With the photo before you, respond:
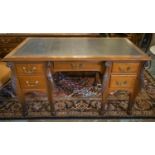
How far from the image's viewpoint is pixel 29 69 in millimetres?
1266

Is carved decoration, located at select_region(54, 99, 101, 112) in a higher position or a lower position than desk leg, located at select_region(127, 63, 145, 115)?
lower

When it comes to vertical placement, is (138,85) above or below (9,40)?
below

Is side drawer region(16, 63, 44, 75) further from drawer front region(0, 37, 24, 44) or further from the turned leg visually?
drawer front region(0, 37, 24, 44)

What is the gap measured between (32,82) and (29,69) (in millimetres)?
129

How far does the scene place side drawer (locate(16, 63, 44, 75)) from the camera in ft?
4.09

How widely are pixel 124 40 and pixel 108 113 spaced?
750 millimetres

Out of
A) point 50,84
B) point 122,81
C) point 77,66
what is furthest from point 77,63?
point 122,81

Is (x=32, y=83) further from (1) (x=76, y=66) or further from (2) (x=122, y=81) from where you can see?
(2) (x=122, y=81)

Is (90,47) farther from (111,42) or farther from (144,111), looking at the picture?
(144,111)

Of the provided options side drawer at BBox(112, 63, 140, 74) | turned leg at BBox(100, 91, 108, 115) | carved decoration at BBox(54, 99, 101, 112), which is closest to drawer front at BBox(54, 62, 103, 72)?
side drawer at BBox(112, 63, 140, 74)
